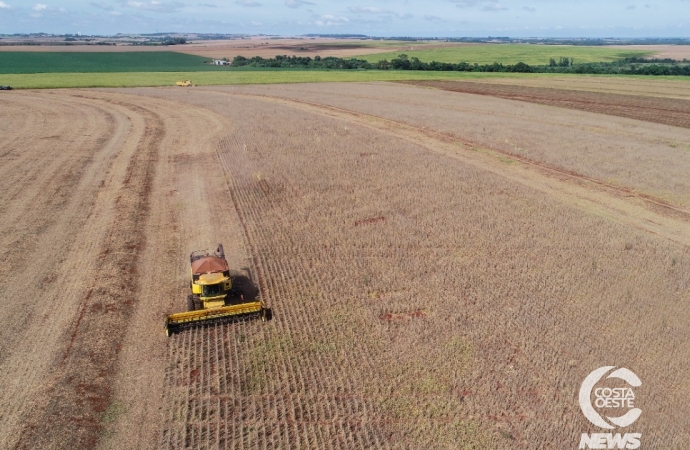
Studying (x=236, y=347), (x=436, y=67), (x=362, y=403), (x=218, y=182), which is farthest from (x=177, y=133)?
(x=436, y=67)

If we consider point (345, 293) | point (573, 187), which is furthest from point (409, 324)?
point (573, 187)

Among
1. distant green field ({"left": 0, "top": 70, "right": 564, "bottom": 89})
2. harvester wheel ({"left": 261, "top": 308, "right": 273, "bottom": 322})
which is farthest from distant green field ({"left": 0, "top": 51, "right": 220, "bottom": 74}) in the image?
harvester wheel ({"left": 261, "top": 308, "right": 273, "bottom": 322})

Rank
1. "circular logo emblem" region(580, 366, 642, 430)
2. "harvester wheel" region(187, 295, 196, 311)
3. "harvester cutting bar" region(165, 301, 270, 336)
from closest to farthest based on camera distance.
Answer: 1. "circular logo emblem" region(580, 366, 642, 430)
2. "harvester cutting bar" region(165, 301, 270, 336)
3. "harvester wheel" region(187, 295, 196, 311)

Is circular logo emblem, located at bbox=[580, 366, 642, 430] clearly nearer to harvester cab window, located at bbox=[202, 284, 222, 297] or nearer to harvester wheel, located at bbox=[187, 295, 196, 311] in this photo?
harvester cab window, located at bbox=[202, 284, 222, 297]

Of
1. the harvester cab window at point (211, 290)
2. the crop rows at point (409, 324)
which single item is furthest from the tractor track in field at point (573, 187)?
the harvester cab window at point (211, 290)

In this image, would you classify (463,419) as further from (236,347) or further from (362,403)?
(236,347)

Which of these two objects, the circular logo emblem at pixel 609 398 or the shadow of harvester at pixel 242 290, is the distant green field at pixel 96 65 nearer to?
the shadow of harvester at pixel 242 290
